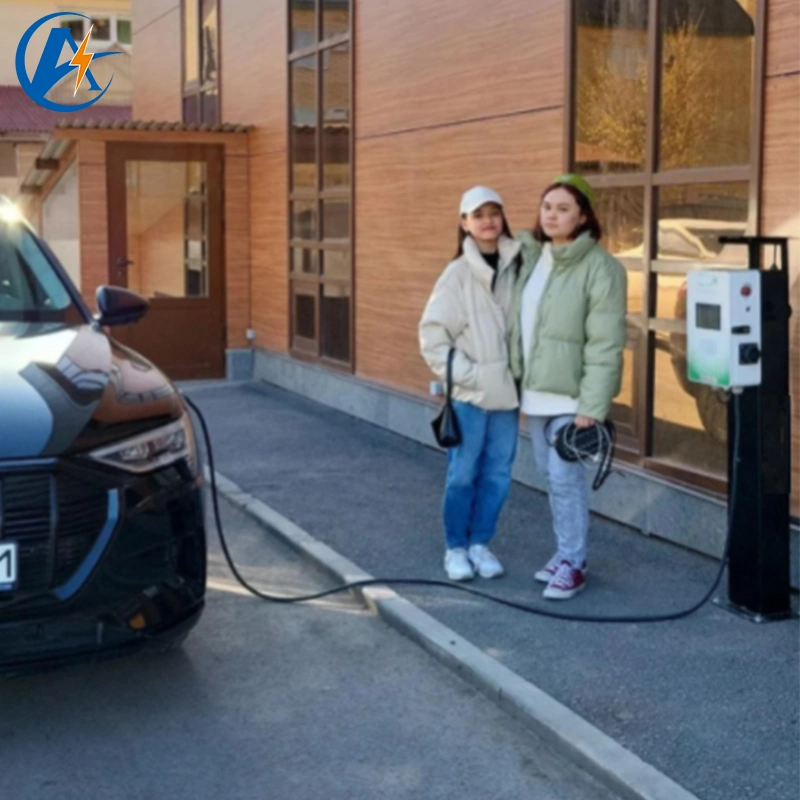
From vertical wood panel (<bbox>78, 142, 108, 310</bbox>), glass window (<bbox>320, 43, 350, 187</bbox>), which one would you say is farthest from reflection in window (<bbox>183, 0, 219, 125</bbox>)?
glass window (<bbox>320, 43, 350, 187</bbox>)

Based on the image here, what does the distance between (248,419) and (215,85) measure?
552 cm

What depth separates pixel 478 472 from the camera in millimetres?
6246

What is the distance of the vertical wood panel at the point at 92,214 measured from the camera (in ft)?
42.5

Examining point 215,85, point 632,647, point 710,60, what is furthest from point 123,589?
point 215,85

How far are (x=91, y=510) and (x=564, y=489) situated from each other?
7.54 ft

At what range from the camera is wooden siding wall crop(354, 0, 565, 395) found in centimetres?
811

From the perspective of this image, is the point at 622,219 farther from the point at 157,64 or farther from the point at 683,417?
the point at 157,64

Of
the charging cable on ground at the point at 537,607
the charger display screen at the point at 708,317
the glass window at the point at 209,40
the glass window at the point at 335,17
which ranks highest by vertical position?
the glass window at the point at 209,40

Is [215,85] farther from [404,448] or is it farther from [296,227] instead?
[404,448]

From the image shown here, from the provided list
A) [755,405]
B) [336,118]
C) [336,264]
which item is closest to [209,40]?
[336,118]

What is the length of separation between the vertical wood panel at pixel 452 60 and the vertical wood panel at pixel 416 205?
0.46ft

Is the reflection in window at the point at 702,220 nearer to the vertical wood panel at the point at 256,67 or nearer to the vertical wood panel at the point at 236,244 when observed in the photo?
the vertical wood panel at the point at 256,67

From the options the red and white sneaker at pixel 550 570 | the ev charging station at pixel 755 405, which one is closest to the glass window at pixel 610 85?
the ev charging station at pixel 755 405

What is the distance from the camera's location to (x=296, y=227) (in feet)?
41.5
